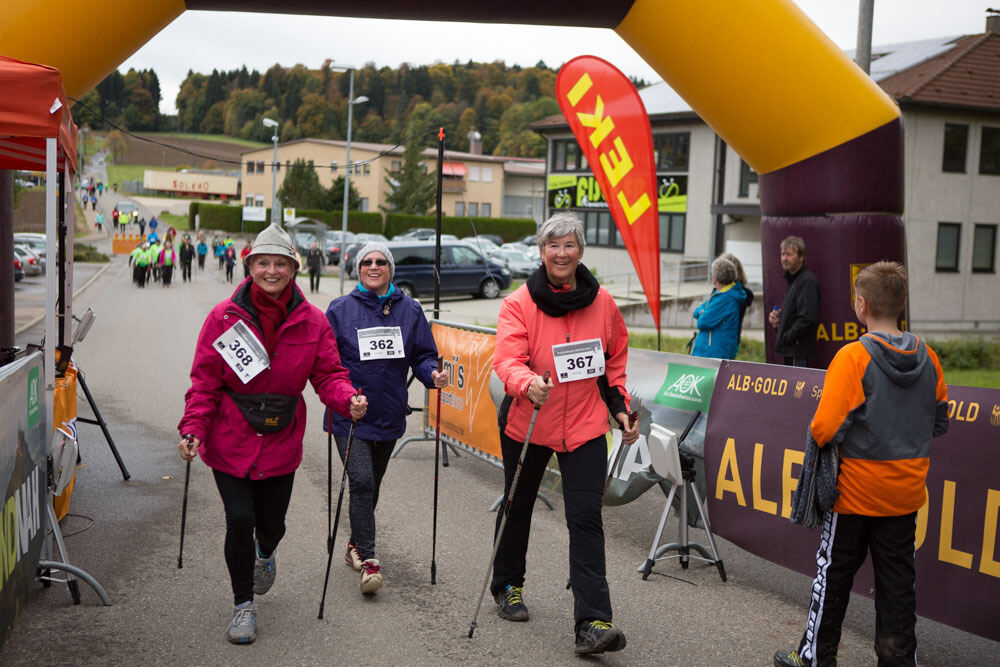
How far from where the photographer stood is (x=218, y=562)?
19.1 ft

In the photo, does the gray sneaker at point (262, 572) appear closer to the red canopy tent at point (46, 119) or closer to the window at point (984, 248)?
the red canopy tent at point (46, 119)

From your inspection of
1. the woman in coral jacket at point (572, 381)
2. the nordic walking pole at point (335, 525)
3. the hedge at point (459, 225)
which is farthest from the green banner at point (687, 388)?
the hedge at point (459, 225)

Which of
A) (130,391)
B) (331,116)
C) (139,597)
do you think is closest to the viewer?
(139,597)

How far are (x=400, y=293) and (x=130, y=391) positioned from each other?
790cm

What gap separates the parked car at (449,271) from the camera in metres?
30.5

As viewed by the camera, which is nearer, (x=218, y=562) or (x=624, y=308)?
(x=218, y=562)

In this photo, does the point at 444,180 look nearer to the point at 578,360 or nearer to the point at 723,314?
the point at 723,314

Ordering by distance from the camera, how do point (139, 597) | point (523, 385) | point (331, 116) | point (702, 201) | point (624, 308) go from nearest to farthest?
point (523, 385) → point (139, 597) → point (624, 308) → point (702, 201) → point (331, 116)

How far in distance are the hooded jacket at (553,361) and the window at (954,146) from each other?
28692 millimetres

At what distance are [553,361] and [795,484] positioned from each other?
168cm

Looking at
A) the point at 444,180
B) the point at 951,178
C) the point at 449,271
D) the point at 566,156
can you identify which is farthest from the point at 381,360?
the point at 444,180

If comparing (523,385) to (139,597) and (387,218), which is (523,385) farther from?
(387,218)

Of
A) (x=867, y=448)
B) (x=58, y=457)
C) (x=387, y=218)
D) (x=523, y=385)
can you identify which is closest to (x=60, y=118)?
(x=58, y=457)

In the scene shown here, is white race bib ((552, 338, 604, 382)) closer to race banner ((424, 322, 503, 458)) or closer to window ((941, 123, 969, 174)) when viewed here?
race banner ((424, 322, 503, 458))
